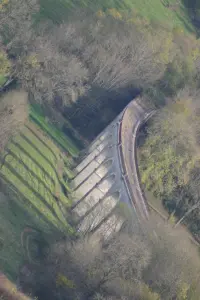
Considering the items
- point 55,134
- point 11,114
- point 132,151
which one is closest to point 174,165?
point 132,151

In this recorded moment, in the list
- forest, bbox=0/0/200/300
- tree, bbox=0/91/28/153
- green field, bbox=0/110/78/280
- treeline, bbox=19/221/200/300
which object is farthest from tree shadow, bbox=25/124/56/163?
treeline, bbox=19/221/200/300

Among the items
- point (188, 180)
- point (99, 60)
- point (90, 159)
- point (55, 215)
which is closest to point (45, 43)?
point (99, 60)

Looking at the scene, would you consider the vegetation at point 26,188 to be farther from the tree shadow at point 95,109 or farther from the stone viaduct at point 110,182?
the tree shadow at point 95,109

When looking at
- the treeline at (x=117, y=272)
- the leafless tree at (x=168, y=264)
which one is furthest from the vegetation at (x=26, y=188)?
the leafless tree at (x=168, y=264)

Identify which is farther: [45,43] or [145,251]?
[45,43]

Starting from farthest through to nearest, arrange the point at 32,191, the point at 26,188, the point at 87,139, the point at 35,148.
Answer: the point at 87,139 < the point at 35,148 < the point at 32,191 < the point at 26,188

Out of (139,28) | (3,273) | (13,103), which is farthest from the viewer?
(139,28)

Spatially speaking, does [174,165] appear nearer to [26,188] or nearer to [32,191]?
[32,191]

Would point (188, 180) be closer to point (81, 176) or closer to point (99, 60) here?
point (81, 176)
